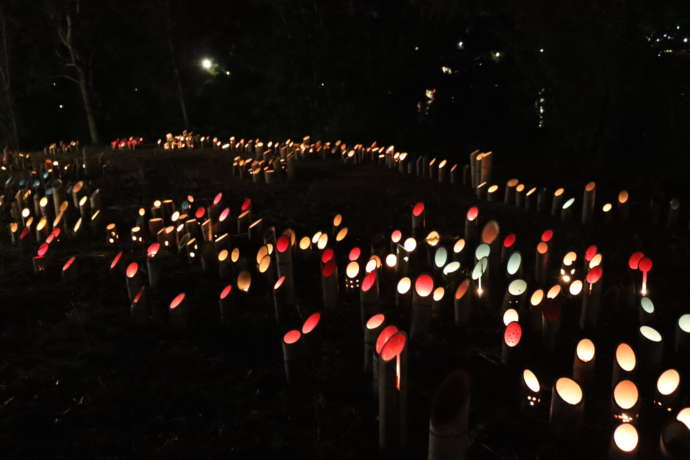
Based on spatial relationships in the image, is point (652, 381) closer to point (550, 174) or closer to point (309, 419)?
point (309, 419)

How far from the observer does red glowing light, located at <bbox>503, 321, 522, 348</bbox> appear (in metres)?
3.11

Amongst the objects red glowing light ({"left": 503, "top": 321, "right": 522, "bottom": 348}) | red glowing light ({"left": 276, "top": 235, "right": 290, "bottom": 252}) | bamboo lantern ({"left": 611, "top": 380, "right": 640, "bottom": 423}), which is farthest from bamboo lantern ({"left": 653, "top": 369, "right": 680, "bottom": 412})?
red glowing light ({"left": 276, "top": 235, "right": 290, "bottom": 252})

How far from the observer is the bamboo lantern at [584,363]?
2854 mm

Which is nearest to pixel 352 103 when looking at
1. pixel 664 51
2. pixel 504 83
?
pixel 504 83

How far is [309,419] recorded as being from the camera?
282 centimetres

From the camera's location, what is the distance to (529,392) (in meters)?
2.81

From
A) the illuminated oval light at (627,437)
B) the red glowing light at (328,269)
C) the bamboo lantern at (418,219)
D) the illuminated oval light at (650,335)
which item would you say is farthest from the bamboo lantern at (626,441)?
the bamboo lantern at (418,219)

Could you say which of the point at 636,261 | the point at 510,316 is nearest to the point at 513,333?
the point at 510,316

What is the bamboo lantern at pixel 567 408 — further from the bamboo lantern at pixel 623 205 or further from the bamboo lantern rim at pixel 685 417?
the bamboo lantern at pixel 623 205

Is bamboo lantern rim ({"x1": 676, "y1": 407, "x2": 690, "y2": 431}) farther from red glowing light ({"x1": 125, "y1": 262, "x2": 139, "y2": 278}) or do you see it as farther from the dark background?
the dark background

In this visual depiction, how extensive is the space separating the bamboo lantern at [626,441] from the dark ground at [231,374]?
26 cm

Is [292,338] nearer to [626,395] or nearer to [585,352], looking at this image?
[585,352]

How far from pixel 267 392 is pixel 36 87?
18853mm

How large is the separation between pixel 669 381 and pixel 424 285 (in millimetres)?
1386
